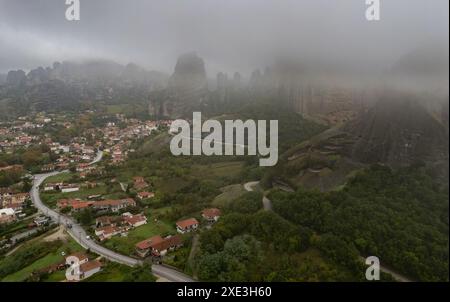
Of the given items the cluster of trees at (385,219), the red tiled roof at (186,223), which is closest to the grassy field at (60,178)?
the red tiled roof at (186,223)

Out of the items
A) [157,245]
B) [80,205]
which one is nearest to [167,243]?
[157,245]

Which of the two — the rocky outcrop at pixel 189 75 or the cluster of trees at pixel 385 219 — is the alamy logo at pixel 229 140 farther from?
the rocky outcrop at pixel 189 75

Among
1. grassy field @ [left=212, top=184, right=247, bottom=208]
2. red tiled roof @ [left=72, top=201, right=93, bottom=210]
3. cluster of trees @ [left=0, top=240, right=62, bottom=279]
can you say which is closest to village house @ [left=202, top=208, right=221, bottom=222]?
grassy field @ [left=212, top=184, right=247, bottom=208]

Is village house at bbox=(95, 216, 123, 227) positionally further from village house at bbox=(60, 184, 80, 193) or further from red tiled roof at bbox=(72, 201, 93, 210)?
village house at bbox=(60, 184, 80, 193)

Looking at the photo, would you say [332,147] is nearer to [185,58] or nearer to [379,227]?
[379,227]

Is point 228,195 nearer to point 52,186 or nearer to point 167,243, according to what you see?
point 167,243
